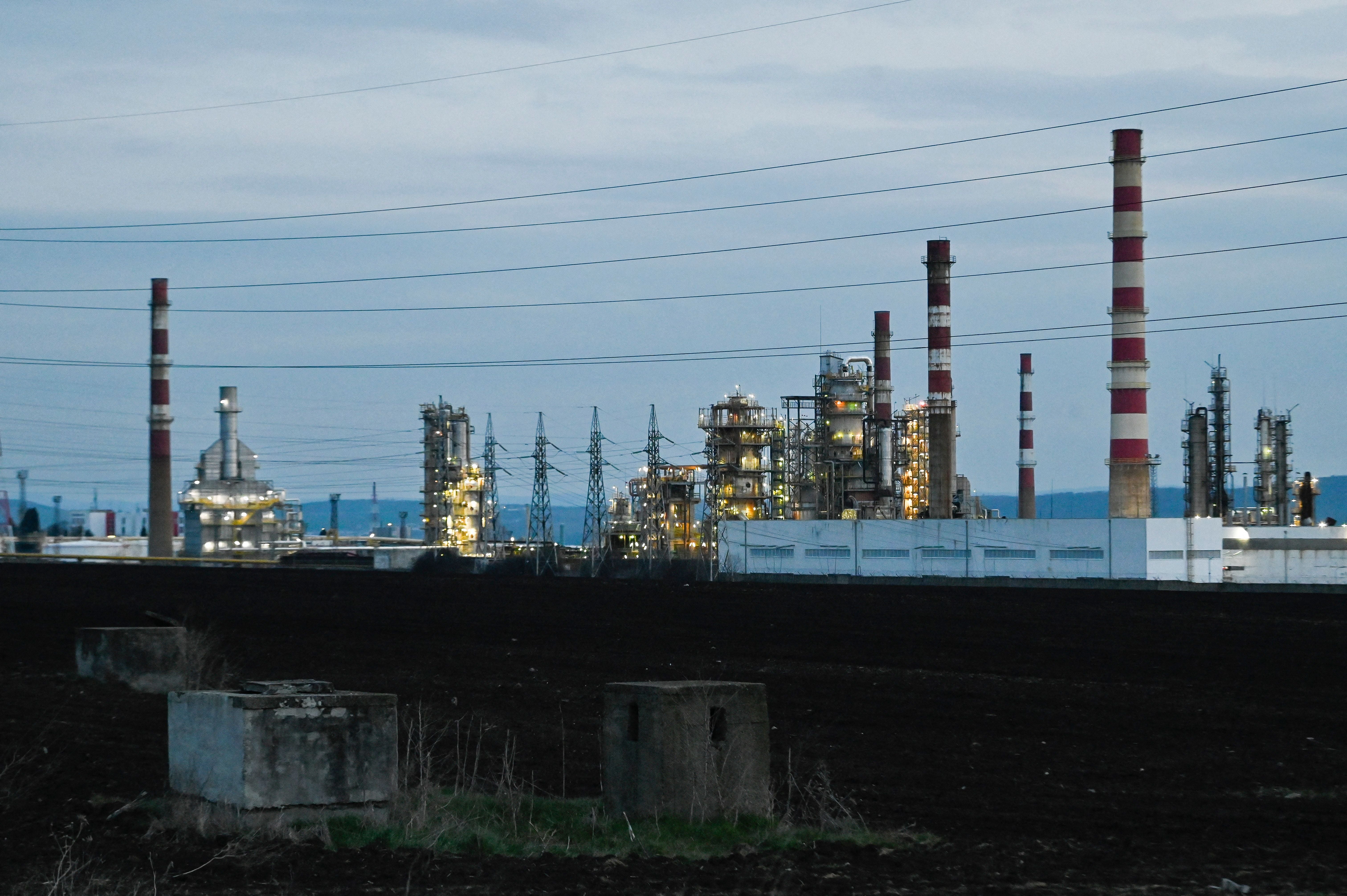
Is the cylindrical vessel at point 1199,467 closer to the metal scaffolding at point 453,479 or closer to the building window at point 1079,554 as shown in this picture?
the building window at point 1079,554

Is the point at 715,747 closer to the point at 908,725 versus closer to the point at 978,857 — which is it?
the point at 978,857

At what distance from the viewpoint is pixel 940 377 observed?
206ft

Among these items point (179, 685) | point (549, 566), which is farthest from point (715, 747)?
point (549, 566)

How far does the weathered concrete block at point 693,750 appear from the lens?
9477mm

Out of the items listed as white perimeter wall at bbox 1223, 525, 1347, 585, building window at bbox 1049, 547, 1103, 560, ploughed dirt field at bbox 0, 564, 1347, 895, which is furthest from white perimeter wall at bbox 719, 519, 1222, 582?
ploughed dirt field at bbox 0, 564, 1347, 895

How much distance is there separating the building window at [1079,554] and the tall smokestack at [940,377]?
787 cm

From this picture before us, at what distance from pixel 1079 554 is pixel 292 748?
1877 inches

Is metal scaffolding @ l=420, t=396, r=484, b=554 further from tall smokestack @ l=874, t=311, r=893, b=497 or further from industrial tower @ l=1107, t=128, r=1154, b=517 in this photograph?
industrial tower @ l=1107, t=128, r=1154, b=517

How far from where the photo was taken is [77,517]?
155750 mm

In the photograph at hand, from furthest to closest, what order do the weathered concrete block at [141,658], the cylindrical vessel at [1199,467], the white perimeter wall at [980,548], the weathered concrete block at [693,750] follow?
the cylindrical vessel at [1199,467] → the white perimeter wall at [980,548] → the weathered concrete block at [141,658] → the weathered concrete block at [693,750]

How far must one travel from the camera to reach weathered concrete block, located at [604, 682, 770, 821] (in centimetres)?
948

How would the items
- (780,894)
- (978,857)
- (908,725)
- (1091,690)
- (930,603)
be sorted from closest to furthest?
1. (780,894)
2. (978,857)
3. (908,725)
4. (1091,690)
5. (930,603)

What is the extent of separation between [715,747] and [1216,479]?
232 ft

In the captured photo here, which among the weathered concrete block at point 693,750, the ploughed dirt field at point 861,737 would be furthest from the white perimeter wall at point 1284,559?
the weathered concrete block at point 693,750
